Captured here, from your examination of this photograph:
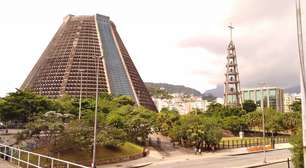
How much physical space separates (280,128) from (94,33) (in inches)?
3159

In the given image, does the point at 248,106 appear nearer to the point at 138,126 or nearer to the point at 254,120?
the point at 254,120

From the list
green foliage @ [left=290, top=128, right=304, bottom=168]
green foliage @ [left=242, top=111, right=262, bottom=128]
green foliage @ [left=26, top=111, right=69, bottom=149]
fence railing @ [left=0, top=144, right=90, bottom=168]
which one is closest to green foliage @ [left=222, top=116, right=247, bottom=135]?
green foliage @ [left=242, top=111, right=262, bottom=128]

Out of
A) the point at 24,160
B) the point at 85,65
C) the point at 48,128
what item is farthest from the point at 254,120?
the point at 24,160

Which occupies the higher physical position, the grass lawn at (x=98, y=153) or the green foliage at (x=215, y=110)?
the green foliage at (x=215, y=110)

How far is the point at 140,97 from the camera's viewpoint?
12469 centimetres

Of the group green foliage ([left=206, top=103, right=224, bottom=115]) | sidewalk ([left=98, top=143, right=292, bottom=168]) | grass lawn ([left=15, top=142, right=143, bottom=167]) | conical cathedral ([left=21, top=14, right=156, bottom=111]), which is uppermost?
conical cathedral ([left=21, top=14, right=156, bottom=111])

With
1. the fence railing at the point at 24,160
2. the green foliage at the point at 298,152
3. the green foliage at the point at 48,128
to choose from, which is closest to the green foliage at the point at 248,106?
the green foliage at the point at 48,128

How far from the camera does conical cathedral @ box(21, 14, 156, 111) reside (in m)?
117

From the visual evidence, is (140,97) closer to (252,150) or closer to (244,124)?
(244,124)

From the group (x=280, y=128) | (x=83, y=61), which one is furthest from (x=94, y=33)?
(x=280, y=128)

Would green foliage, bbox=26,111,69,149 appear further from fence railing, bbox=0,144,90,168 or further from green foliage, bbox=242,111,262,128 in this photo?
green foliage, bbox=242,111,262,128

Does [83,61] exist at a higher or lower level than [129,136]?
higher

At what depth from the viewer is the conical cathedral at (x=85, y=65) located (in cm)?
11719

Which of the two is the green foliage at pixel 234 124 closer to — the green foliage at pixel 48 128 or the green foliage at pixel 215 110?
the green foliage at pixel 215 110
